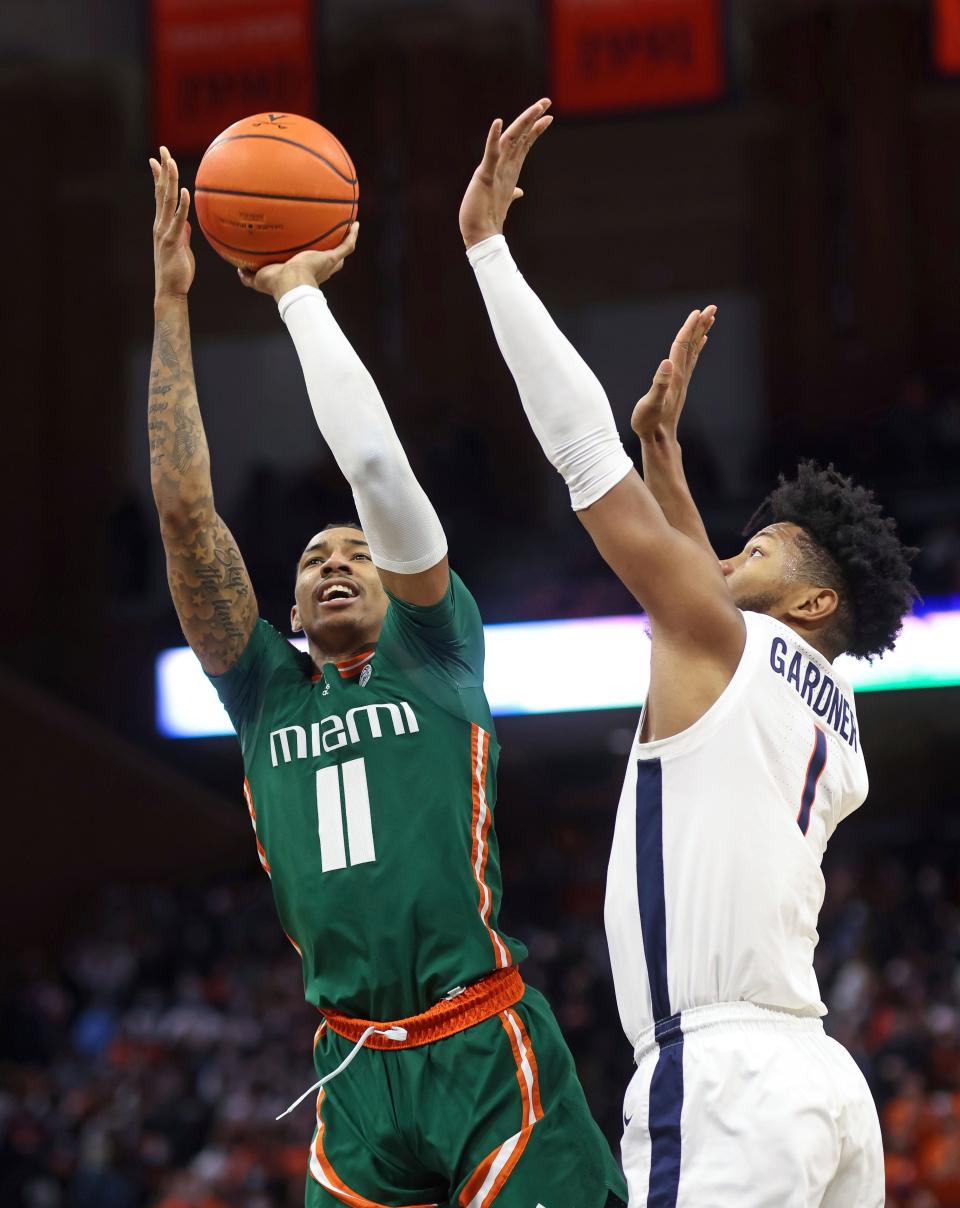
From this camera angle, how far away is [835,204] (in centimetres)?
1680

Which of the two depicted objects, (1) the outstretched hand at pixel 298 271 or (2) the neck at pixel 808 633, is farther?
(1) the outstretched hand at pixel 298 271

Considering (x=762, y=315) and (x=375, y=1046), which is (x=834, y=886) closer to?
(x=762, y=315)

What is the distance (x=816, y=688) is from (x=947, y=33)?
32.8 ft

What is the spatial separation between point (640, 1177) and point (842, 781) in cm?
85

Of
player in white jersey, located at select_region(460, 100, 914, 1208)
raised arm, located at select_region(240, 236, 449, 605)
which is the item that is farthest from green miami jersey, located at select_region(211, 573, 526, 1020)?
player in white jersey, located at select_region(460, 100, 914, 1208)

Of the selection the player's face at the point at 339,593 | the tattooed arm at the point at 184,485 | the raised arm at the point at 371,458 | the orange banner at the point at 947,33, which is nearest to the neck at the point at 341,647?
the player's face at the point at 339,593

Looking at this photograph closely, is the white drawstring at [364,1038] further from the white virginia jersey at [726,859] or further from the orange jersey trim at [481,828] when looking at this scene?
the white virginia jersey at [726,859]

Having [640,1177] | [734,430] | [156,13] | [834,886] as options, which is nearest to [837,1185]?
[640,1177]

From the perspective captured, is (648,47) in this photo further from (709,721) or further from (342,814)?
(709,721)

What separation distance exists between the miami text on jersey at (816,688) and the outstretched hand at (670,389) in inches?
21.4

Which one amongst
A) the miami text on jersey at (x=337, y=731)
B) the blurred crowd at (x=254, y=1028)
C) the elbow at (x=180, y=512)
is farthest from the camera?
the blurred crowd at (x=254, y=1028)

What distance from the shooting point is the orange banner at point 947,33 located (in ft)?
39.2

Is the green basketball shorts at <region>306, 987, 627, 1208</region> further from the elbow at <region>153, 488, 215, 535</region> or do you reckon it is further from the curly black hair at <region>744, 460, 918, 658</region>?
the elbow at <region>153, 488, 215, 535</region>

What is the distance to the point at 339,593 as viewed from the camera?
3980mm
